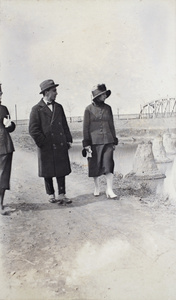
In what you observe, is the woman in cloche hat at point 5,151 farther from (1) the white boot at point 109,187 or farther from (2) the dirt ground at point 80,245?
(1) the white boot at point 109,187

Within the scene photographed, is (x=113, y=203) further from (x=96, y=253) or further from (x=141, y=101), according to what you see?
(x=141, y=101)

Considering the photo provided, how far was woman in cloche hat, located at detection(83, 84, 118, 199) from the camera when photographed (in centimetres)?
325

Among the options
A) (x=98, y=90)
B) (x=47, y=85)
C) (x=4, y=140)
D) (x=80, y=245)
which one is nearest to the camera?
(x=80, y=245)

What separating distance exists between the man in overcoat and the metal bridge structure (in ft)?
3.27

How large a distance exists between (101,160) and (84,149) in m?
0.23

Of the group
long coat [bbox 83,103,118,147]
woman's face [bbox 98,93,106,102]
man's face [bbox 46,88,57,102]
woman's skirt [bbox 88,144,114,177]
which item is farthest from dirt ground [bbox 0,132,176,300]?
woman's face [bbox 98,93,106,102]

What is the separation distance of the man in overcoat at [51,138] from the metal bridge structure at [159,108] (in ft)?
3.27

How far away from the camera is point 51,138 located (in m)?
3.03

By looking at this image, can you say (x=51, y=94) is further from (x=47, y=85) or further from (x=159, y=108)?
(x=159, y=108)

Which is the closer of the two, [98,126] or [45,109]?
[45,109]

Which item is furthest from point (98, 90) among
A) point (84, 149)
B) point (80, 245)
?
point (80, 245)

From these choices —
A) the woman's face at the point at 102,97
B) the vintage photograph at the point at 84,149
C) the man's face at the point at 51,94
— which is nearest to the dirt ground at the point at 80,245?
the vintage photograph at the point at 84,149

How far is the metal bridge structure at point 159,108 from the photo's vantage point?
11.2ft

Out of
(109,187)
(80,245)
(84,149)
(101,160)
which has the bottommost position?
(80,245)
